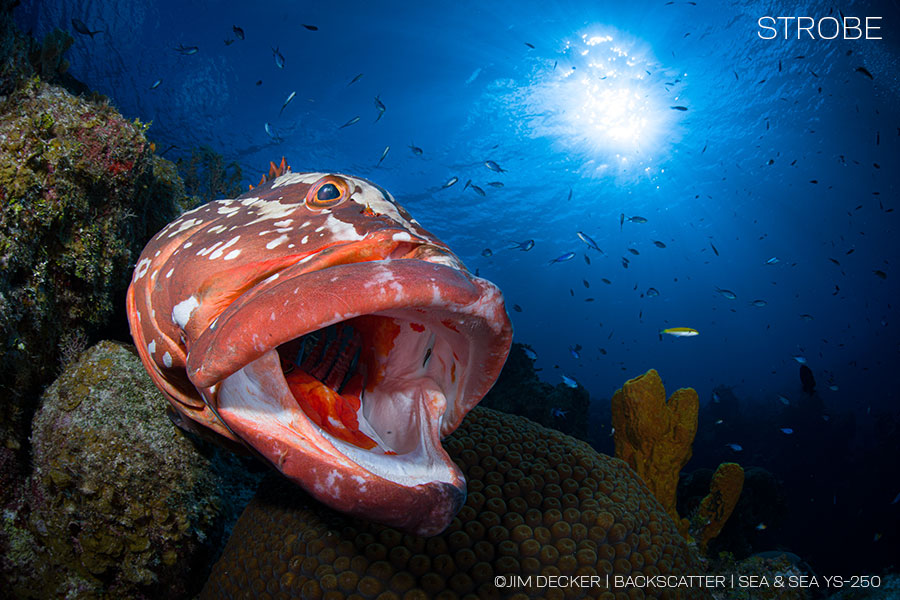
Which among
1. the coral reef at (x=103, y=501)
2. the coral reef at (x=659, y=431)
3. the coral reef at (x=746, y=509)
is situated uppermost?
the coral reef at (x=103, y=501)

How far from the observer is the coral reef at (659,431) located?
5430 mm

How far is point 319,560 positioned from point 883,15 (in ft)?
109

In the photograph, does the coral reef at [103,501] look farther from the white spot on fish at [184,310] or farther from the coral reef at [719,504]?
the coral reef at [719,504]

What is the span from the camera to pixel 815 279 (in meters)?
64.5

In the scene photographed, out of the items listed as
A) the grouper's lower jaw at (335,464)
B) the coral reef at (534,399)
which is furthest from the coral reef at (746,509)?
the grouper's lower jaw at (335,464)

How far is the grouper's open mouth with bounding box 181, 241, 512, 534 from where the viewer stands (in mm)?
995

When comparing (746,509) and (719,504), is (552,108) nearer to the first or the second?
(746,509)

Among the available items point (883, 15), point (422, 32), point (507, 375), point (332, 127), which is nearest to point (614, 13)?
point (422, 32)

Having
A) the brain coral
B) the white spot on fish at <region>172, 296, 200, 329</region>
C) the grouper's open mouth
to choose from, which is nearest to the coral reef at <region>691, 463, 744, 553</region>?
the brain coral

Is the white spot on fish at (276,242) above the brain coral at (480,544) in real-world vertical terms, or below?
above

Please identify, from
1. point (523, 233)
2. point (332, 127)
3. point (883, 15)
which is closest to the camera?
point (883, 15)

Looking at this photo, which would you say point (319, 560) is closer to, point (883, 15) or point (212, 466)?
point (212, 466)

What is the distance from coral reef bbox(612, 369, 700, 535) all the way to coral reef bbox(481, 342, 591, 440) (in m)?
4.23

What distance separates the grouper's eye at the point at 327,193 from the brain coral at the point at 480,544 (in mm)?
1880
